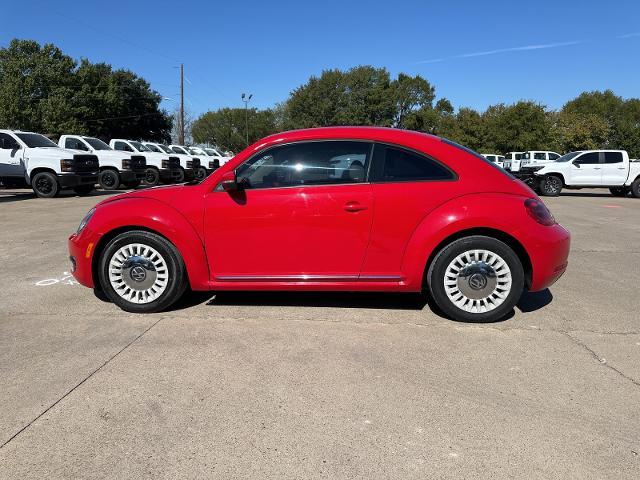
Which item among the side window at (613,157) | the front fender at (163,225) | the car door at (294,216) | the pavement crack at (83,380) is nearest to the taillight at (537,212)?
the car door at (294,216)

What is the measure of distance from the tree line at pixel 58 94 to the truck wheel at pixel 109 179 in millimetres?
25912

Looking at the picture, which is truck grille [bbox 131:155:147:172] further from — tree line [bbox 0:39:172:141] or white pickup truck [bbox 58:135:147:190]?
tree line [bbox 0:39:172:141]

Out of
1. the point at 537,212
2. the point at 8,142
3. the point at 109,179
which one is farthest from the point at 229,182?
the point at 109,179

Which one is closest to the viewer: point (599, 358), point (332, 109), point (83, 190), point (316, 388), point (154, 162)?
point (316, 388)

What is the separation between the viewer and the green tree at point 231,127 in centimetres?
10006

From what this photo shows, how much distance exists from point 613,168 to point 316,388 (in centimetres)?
1971

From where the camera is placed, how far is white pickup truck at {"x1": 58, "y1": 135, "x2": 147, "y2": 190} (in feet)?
61.0

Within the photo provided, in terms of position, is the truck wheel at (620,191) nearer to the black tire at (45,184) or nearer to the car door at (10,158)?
the black tire at (45,184)

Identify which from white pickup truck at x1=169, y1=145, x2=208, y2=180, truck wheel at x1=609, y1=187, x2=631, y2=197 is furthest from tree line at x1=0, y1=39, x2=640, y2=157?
truck wheel at x1=609, y1=187, x2=631, y2=197

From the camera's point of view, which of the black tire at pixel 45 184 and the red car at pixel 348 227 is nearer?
the red car at pixel 348 227

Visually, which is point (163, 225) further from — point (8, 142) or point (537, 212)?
point (8, 142)

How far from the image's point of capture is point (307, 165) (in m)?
4.22

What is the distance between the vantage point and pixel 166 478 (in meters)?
2.21

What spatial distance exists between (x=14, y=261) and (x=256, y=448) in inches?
226
